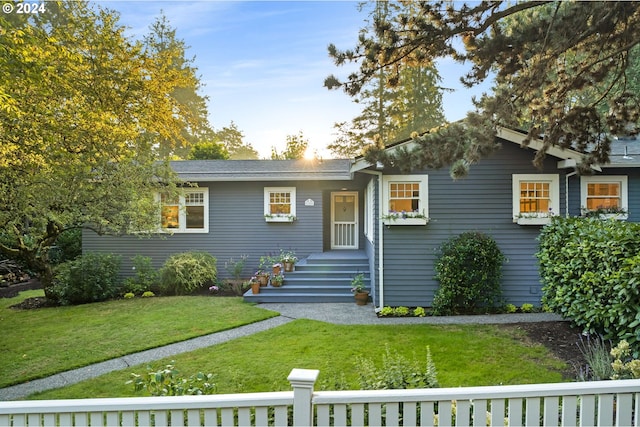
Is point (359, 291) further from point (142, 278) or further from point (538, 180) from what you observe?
point (142, 278)

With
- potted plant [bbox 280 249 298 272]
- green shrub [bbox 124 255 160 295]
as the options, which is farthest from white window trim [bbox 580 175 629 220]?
green shrub [bbox 124 255 160 295]

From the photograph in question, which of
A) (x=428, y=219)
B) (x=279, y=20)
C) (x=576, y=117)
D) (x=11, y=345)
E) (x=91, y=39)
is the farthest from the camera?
(x=91, y=39)

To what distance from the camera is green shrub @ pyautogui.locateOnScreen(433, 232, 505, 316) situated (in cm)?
739

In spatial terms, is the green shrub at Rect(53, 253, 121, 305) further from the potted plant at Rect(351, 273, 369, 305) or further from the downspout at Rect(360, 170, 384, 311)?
the downspout at Rect(360, 170, 384, 311)

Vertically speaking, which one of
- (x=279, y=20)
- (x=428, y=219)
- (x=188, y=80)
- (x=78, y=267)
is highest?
(x=188, y=80)

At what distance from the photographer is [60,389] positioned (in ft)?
14.4

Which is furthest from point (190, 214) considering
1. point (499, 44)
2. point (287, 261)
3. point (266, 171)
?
point (499, 44)

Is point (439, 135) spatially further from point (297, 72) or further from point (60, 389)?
point (60, 389)

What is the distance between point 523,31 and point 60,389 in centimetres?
690

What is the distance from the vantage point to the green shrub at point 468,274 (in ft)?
24.3

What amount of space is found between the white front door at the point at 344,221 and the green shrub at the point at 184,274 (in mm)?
4110

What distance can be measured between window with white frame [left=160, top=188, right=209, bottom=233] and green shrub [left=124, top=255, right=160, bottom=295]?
1.13 metres

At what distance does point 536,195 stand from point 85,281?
10160mm

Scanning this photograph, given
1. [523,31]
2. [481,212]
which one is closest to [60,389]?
[523,31]
